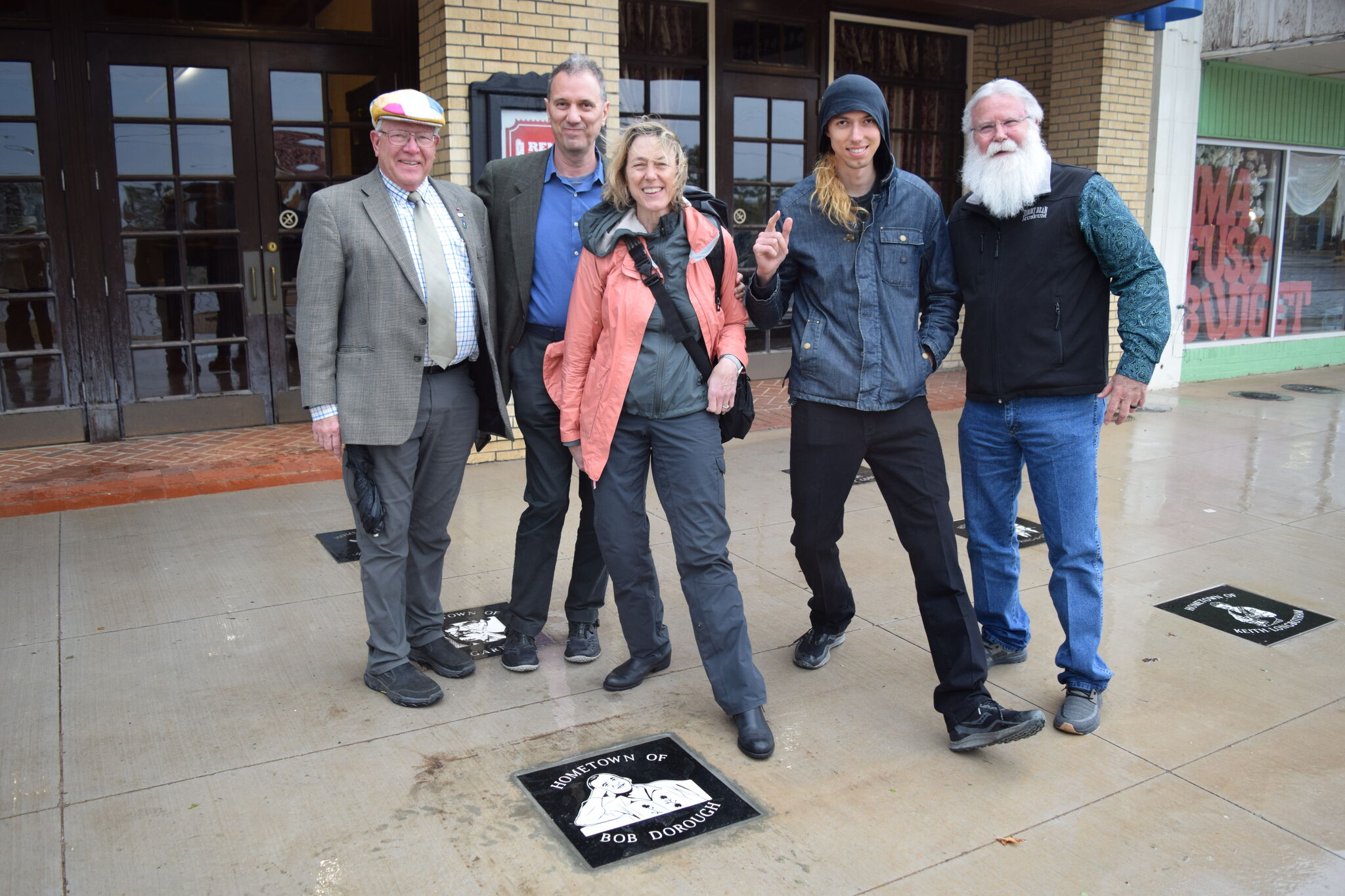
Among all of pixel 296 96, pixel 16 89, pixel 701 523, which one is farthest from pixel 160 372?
pixel 701 523

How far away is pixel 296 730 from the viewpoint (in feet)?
10.9

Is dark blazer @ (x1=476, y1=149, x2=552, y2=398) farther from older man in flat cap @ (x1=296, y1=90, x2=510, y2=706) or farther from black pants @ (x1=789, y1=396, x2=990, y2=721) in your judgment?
black pants @ (x1=789, y1=396, x2=990, y2=721)

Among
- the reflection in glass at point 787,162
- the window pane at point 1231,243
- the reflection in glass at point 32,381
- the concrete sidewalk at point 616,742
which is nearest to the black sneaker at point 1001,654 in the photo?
the concrete sidewalk at point 616,742

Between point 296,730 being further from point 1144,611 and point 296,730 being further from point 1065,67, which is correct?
point 1065,67

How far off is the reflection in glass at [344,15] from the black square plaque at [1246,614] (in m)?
6.38

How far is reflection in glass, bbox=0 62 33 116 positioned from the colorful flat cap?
184 inches

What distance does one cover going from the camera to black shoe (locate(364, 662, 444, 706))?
349cm

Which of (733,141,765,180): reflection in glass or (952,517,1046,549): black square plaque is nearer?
(952,517,1046,549): black square plaque

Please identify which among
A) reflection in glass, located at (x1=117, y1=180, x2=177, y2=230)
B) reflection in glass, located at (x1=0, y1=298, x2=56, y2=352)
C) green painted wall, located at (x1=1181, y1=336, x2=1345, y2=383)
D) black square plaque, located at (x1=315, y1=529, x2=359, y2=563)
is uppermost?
reflection in glass, located at (x1=117, y1=180, x2=177, y2=230)

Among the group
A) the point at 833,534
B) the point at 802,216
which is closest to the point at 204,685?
the point at 833,534

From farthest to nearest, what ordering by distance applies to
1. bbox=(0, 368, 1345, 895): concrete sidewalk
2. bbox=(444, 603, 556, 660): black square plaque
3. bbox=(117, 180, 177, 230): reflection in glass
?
bbox=(117, 180, 177, 230): reflection in glass, bbox=(444, 603, 556, 660): black square plaque, bbox=(0, 368, 1345, 895): concrete sidewalk

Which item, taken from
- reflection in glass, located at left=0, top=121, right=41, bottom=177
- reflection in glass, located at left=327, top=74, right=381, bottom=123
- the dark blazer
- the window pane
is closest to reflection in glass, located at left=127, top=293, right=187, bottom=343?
reflection in glass, located at left=0, top=121, right=41, bottom=177

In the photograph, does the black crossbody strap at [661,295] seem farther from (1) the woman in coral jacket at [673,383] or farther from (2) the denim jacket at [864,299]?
(2) the denim jacket at [864,299]

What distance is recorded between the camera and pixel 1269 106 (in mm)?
11352
